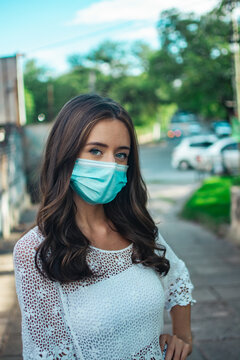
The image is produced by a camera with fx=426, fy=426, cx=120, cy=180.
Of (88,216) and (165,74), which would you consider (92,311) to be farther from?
(165,74)

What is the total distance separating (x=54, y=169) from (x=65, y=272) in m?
0.41

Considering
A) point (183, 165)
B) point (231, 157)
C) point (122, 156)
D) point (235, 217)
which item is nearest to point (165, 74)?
point (183, 165)

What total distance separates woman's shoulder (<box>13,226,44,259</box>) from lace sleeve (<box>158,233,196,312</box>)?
60cm

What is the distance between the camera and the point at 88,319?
1513mm

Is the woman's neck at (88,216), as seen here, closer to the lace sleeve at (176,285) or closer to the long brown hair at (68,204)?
the long brown hair at (68,204)

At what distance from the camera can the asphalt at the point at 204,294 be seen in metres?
3.28

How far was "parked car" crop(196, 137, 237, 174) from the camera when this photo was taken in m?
16.7

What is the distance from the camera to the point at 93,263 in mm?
1617

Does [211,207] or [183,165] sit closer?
[211,207]

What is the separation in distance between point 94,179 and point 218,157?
1594cm

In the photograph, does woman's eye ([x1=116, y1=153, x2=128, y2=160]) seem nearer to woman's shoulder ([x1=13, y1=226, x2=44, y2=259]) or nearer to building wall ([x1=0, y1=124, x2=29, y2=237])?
woman's shoulder ([x1=13, y1=226, x2=44, y2=259])

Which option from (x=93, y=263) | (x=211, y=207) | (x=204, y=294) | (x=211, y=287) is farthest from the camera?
(x=211, y=207)

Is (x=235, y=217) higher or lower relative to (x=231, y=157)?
higher

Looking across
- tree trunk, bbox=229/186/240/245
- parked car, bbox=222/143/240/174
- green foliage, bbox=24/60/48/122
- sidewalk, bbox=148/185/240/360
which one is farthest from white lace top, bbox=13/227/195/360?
green foliage, bbox=24/60/48/122
